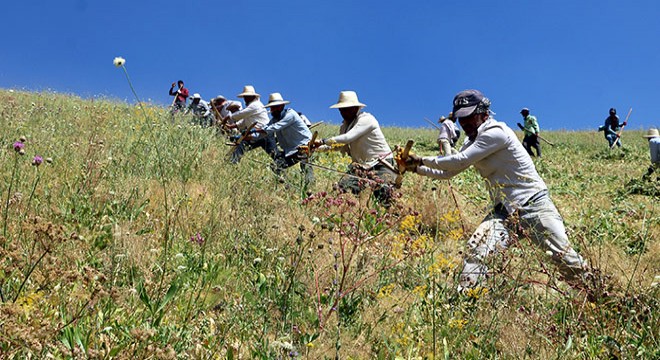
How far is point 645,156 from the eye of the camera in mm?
17016

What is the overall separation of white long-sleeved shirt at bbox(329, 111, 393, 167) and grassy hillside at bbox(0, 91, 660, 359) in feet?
3.11

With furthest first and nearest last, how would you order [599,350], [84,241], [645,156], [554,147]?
[554,147] < [645,156] < [84,241] < [599,350]

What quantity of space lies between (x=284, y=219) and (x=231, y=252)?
135cm

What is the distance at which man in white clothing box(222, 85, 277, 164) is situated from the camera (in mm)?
9070

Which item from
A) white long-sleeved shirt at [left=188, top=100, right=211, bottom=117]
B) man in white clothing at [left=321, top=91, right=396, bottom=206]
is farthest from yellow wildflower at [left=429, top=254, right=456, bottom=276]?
white long-sleeved shirt at [left=188, top=100, right=211, bottom=117]

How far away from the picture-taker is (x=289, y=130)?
8750 mm

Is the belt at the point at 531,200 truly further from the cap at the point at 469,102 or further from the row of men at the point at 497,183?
the cap at the point at 469,102

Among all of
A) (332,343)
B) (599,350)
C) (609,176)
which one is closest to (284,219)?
(332,343)

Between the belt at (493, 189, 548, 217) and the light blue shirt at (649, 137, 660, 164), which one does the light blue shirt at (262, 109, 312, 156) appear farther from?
the light blue shirt at (649, 137, 660, 164)

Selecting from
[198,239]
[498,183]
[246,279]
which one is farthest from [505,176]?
[198,239]

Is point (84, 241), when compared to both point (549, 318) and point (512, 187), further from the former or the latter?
point (512, 187)

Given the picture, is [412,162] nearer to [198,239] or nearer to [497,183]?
[497,183]

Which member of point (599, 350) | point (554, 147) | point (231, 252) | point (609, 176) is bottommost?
point (599, 350)

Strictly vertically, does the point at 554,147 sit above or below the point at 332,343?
above
